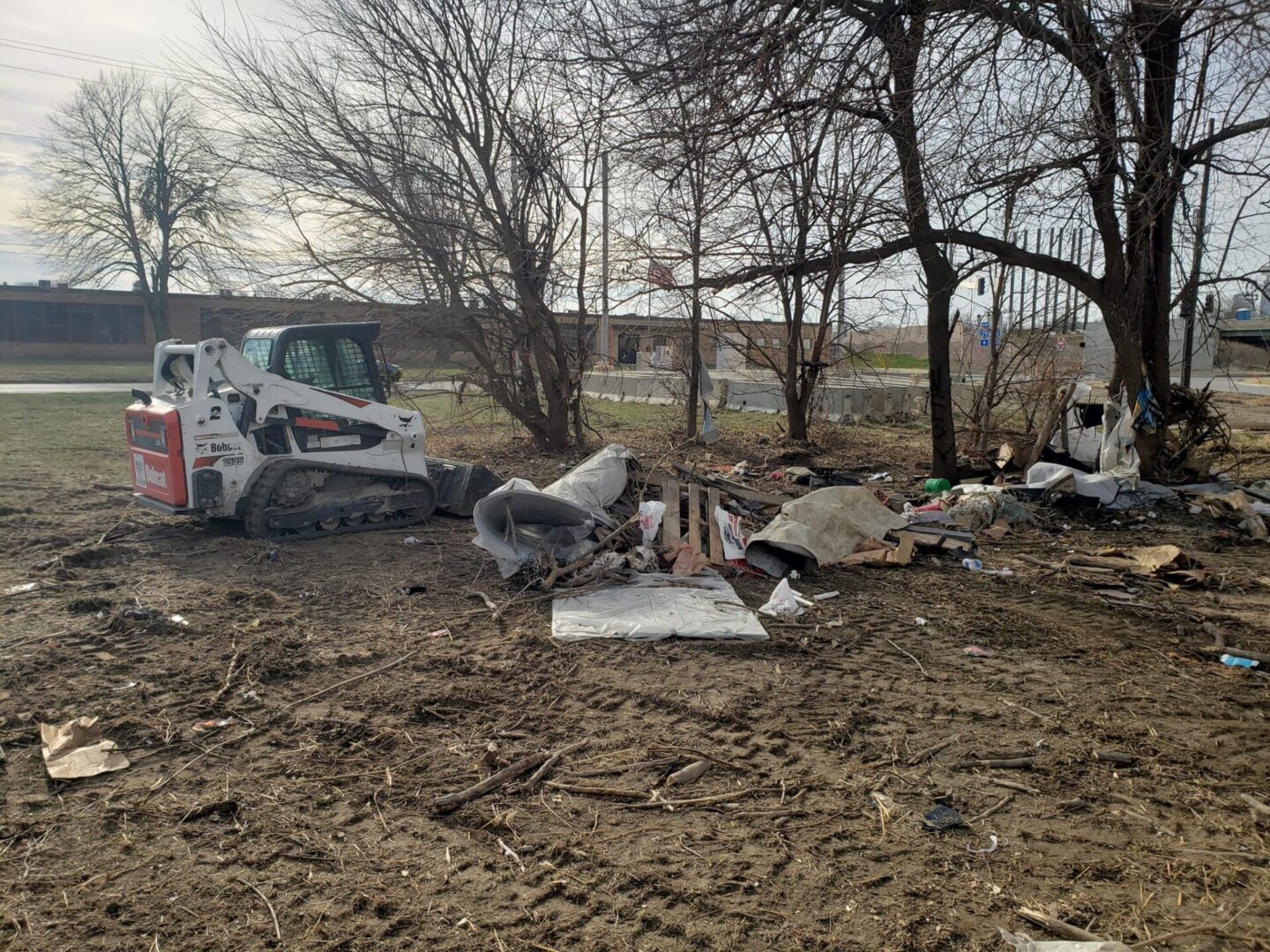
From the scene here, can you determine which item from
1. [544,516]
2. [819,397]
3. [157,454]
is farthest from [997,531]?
[157,454]

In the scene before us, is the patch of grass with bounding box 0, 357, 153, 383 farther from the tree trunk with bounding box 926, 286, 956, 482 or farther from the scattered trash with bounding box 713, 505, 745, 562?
the scattered trash with bounding box 713, 505, 745, 562

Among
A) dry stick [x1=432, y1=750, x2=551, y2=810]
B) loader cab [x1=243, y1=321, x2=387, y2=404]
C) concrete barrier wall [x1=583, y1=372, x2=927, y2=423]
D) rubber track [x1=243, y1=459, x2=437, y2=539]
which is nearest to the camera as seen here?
dry stick [x1=432, y1=750, x2=551, y2=810]

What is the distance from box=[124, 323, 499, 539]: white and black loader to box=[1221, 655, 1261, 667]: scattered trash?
727 cm

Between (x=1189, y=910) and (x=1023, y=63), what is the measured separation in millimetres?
5934

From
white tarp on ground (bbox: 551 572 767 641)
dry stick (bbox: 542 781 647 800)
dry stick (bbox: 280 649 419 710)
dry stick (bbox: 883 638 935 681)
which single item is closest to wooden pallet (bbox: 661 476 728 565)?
white tarp on ground (bbox: 551 572 767 641)

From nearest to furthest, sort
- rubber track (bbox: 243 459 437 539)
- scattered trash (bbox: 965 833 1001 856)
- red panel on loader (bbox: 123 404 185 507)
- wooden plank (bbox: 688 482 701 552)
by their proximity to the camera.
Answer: scattered trash (bbox: 965 833 1001 856)
wooden plank (bbox: 688 482 701 552)
red panel on loader (bbox: 123 404 185 507)
rubber track (bbox: 243 459 437 539)

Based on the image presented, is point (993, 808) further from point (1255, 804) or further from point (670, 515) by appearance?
point (670, 515)

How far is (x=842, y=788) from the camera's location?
3.81 m

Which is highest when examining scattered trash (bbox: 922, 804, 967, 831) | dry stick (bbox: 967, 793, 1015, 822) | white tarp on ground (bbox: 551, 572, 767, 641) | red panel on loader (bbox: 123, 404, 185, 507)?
red panel on loader (bbox: 123, 404, 185, 507)

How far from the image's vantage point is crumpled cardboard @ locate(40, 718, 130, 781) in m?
3.90

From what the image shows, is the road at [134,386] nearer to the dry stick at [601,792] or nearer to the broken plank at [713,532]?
the broken plank at [713,532]

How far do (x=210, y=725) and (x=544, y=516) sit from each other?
3.54 metres

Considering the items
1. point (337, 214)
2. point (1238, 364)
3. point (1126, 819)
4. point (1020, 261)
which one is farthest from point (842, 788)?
point (1238, 364)

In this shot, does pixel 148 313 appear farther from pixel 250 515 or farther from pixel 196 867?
pixel 196 867
